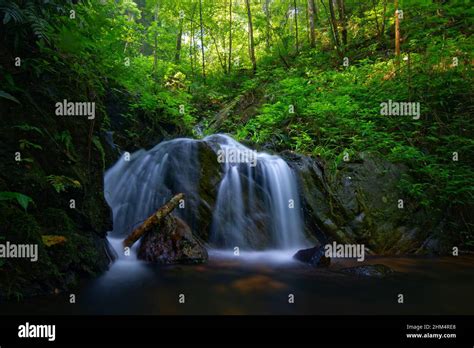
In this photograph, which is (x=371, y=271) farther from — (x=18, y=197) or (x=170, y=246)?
(x=18, y=197)

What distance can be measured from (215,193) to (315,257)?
2921mm

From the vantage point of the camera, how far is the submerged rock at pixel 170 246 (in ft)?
17.9

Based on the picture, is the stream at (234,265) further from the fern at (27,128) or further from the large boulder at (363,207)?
the fern at (27,128)

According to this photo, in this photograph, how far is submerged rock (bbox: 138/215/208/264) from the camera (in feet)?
17.9

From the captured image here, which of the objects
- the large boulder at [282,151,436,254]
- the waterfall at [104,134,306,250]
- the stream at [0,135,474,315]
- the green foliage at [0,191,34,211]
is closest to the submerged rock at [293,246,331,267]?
the stream at [0,135,474,315]

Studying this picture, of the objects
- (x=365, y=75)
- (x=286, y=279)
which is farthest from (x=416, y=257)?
(x=365, y=75)

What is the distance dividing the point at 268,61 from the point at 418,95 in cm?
1001

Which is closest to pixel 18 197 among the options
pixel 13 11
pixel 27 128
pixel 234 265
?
pixel 27 128

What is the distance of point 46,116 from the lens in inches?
171

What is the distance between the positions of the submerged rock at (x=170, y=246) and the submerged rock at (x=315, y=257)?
6.18 ft

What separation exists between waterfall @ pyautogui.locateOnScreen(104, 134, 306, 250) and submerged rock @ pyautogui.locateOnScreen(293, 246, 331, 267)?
119 centimetres

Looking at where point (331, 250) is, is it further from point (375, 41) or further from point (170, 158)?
point (375, 41)

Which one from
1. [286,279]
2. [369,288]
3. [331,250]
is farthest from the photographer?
[331,250]

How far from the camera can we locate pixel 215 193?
7555 millimetres
